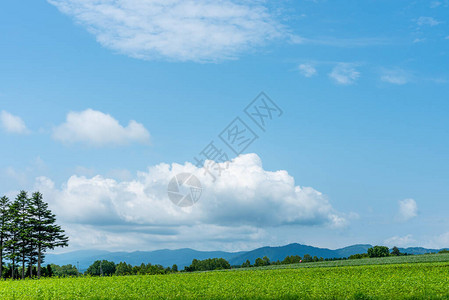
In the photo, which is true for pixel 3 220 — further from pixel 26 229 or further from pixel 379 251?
pixel 379 251

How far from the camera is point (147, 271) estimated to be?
52.2m

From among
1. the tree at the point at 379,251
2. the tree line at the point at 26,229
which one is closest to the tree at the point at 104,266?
the tree line at the point at 26,229

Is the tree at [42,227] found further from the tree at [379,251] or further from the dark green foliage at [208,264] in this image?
the tree at [379,251]

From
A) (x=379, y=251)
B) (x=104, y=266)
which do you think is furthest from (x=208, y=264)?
(x=379, y=251)

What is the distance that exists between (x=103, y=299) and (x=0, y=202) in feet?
198

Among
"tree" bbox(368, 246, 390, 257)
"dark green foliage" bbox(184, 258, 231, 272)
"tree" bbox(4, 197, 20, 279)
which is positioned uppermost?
"tree" bbox(4, 197, 20, 279)

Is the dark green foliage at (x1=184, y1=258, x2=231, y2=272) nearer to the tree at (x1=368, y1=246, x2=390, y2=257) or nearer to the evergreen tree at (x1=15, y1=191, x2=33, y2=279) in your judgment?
the evergreen tree at (x1=15, y1=191, x2=33, y2=279)

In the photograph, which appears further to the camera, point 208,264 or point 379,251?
point 379,251

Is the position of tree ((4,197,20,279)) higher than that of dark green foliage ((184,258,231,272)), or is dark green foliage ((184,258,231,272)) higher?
tree ((4,197,20,279))

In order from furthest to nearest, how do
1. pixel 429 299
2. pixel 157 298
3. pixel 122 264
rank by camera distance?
1. pixel 122 264
2. pixel 157 298
3. pixel 429 299

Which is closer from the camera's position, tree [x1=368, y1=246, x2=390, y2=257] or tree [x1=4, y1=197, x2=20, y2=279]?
tree [x1=4, y1=197, x2=20, y2=279]

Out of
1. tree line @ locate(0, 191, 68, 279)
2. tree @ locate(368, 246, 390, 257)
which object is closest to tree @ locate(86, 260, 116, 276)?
tree line @ locate(0, 191, 68, 279)

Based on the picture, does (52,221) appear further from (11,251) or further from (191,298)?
(191,298)

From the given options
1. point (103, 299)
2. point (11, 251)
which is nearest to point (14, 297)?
point (103, 299)
